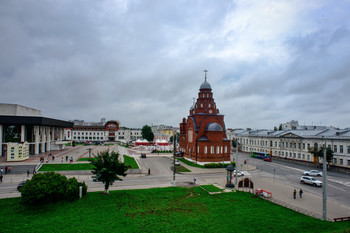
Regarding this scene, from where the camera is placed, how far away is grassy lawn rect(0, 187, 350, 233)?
16.3 m

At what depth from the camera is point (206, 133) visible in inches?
1992

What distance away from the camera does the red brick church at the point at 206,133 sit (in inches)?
1943

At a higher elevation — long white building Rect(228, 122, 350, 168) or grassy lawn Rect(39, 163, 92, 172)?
long white building Rect(228, 122, 350, 168)

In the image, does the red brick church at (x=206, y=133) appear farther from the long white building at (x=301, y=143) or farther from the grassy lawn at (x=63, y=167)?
the grassy lawn at (x=63, y=167)

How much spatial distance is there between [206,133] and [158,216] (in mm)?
33574

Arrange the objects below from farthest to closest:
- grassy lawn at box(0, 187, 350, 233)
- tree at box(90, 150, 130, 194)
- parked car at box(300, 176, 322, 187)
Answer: parked car at box(300, 176, 322, 187)
tree at box(90, 150, 130, 194)
grassy lawn at box(0, 187, 350, 233)

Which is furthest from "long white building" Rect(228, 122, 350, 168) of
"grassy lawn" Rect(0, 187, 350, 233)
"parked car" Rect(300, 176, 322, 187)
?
"grassy lawn" Rect(0, 187, 350, 233)

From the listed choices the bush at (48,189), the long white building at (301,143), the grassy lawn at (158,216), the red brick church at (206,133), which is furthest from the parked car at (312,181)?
the bush at (48,189)

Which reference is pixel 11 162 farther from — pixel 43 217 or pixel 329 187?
pixel 329 187

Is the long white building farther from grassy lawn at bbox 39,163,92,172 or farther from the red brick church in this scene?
grassy lawn at bbox 39,163,92,172

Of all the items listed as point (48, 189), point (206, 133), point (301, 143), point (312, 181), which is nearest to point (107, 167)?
point (48, 189)

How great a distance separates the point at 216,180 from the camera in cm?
3378

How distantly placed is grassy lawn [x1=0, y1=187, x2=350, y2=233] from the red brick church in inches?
979

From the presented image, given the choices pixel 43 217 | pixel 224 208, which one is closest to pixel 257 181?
pixel 224 208
